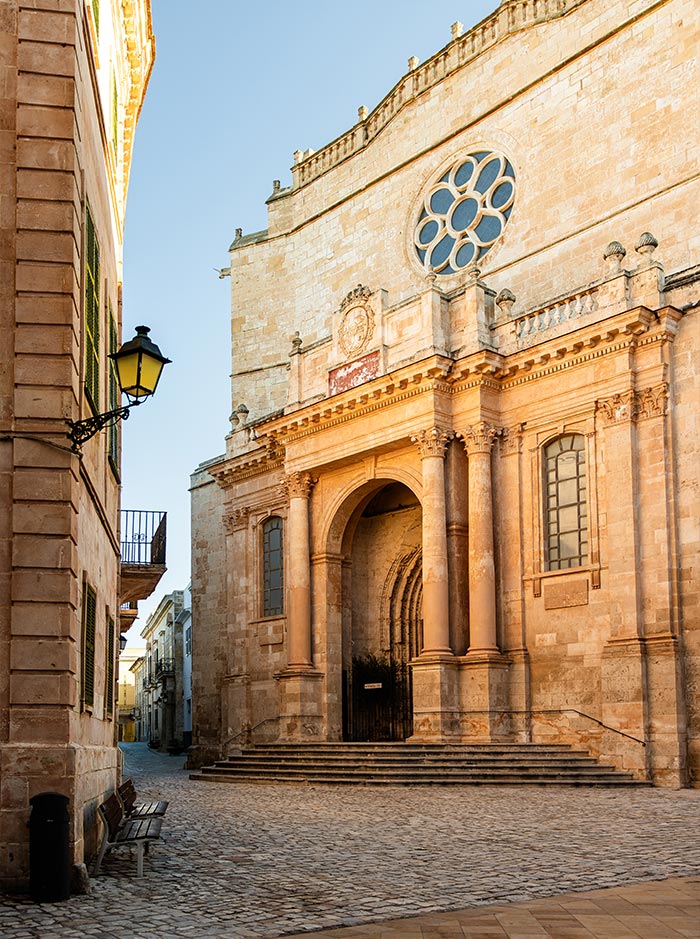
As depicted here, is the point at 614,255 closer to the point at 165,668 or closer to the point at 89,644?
the point at 89,644

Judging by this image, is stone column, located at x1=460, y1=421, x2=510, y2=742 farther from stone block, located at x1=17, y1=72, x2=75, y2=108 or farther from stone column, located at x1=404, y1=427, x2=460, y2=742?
stone block, located at x1=17, y1=72, x2=75, y2=108

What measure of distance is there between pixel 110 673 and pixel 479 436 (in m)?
11.0

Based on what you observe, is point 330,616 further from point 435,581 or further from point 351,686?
point 435,581

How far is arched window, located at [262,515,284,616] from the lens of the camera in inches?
1133

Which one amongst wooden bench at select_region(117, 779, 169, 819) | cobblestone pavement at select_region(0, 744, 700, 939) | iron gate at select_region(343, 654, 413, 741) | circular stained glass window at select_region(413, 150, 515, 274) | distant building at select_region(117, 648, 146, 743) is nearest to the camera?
cobblestone pavement at select_region(0, 744, 700, 939)

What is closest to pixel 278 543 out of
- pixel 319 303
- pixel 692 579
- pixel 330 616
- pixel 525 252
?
pixel 330 616

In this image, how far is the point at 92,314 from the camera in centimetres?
1148

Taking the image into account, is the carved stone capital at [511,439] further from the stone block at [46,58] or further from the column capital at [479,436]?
the stone block at [46,58]

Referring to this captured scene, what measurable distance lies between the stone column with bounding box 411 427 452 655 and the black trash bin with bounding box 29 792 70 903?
1474 centimetres

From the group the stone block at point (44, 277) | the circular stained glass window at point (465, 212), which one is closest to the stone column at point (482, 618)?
the circular stained glass window at point (465, 212)

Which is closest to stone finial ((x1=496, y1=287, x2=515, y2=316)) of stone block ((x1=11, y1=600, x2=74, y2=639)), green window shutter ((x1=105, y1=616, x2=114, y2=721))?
green window shutter ((x1=105, y1=616, x2=114, y2=721))

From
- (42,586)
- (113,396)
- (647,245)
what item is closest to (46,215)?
(42,586)

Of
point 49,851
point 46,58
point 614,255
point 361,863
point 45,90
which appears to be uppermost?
point 614,255

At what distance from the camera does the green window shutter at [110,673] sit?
13.4 metres
